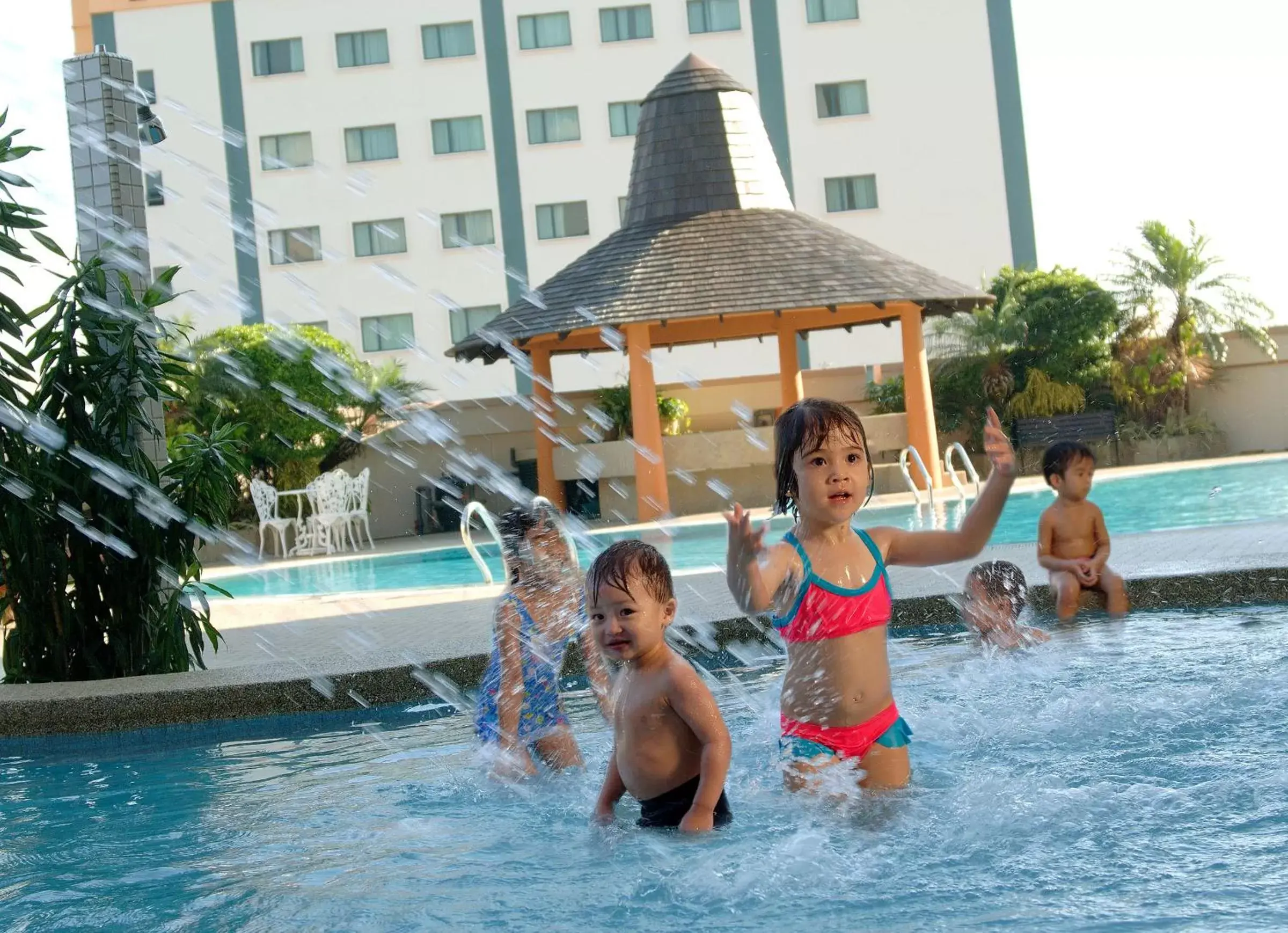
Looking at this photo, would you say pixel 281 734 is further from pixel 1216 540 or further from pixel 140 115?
pixel 1216 540

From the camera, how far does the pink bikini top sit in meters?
3.73

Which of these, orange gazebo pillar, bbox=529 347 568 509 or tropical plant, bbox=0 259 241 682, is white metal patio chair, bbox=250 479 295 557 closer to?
orange gazebo pillar, bbox=529 347 568 509

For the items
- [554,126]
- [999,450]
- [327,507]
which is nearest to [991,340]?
[554,126]

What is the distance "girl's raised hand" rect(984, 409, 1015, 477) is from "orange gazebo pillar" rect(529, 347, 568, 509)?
58.9 ft

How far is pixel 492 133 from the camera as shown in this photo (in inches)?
1387

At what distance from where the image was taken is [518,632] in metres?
4.84

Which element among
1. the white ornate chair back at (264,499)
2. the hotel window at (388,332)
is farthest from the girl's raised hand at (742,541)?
the hotel window at (388,332)

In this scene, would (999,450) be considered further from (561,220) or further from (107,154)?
(561,220)

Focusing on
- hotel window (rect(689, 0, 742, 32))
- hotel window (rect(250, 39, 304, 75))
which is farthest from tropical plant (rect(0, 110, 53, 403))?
hotel window (rect(250, 39, 304, 75))

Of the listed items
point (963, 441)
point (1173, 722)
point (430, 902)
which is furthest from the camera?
point (963, 441)

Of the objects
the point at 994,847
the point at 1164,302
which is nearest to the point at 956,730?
the point at 994,847

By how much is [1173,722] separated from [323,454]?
2295 cm

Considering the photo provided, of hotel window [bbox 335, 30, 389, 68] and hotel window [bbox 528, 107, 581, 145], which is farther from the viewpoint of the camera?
hotel window [bbox 335, 30, 389, 68]

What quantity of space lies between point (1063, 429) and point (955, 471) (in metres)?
3.32
